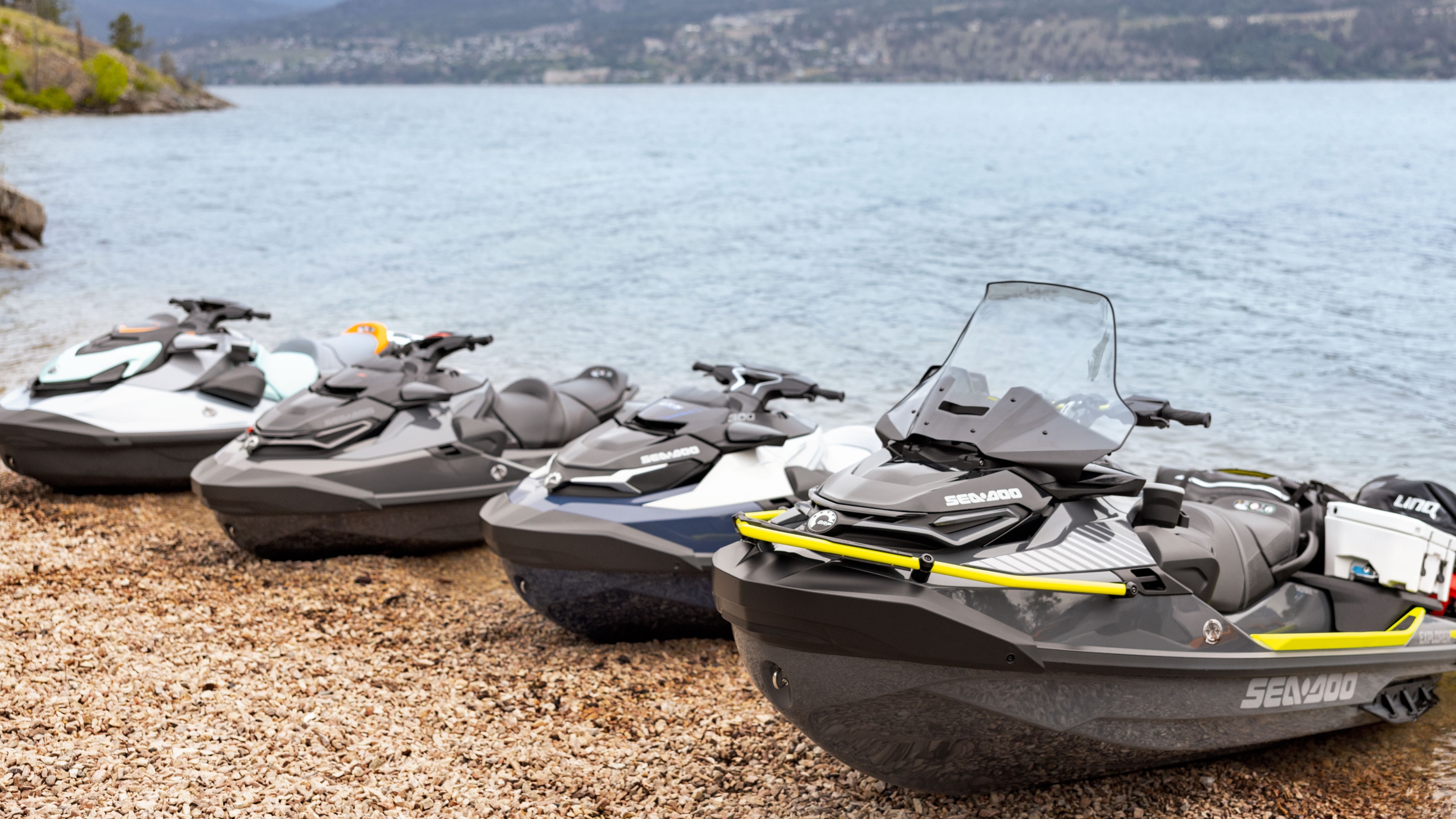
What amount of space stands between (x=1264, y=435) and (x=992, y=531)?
25.2ft

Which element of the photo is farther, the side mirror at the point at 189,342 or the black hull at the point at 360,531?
the side mirror at the point at 189,342

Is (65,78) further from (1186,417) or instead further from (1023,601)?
(1023,601)

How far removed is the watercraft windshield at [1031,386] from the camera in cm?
281

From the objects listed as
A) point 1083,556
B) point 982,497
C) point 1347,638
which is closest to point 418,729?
point 982,497

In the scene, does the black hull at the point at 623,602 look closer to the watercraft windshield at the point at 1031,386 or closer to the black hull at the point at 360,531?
the black hull at the point at 360,531

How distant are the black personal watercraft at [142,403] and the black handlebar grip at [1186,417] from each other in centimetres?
448

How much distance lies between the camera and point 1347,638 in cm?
325

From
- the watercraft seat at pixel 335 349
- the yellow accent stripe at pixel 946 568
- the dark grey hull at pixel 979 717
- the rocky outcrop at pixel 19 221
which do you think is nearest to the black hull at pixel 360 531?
the watercraft seat at pixel 335 349

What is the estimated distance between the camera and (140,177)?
33.1 meters

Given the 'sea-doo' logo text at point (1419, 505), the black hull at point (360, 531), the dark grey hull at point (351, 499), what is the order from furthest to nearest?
the black hull at point (360, 531), the dark grey hull at point (351, 499), the 'sea-doo' logo text at point (1419, 505)

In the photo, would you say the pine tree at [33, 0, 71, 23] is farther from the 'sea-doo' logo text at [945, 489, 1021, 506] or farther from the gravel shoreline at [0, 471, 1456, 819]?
the 'sea-doo' logo text at [945, 489, 1021, 506]

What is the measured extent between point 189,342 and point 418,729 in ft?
11.0

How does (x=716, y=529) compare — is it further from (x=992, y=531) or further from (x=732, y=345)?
(x=732, y=345)

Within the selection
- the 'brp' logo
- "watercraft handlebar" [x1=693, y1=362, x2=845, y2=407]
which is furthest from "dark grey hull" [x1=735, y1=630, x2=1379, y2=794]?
"watercraft handlebar" [x1=693, y1=362, x2=845, y2=407]
